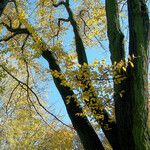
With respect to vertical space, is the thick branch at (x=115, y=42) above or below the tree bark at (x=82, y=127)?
above

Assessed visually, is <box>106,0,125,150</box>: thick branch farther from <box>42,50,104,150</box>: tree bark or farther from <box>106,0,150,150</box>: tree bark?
<box>42,50,104,150</box>: tree bark

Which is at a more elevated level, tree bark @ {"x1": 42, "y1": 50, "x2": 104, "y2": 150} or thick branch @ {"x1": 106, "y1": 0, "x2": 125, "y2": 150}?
thick branch @ {"x1": 106, "y1": 0, "x2": 125, "y2": 150}

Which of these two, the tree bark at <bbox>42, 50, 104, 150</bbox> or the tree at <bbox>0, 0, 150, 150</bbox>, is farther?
the tree bark at <bbox>42, 50, 104, 150</bbox>

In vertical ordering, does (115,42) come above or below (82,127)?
above

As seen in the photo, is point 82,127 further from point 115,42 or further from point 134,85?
point 115,42

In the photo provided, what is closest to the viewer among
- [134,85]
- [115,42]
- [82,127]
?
[134,85]

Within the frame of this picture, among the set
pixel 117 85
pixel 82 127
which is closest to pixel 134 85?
pixel 117 85

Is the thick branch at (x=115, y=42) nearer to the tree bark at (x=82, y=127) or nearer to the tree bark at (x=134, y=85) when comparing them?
the tree bark at (x=134, y=85)

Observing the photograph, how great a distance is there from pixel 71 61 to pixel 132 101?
148 cm

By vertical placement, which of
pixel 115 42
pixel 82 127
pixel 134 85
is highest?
pixel 115 42

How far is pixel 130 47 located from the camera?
7262 mm

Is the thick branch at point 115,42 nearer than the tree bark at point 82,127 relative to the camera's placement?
Yes

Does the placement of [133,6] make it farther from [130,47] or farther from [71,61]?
[71,61]

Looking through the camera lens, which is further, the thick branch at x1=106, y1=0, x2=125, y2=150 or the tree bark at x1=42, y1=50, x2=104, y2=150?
the tree bark at x1=42, y1=50, x2=104, y2=150
